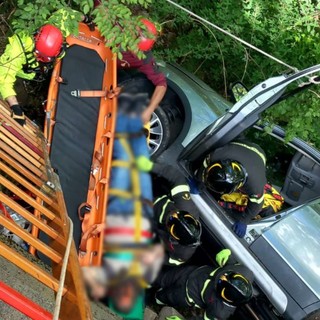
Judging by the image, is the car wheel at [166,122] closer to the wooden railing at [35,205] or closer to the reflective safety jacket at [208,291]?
the wooden railing at [35,205]

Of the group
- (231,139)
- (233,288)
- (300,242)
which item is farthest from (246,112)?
(233,288)

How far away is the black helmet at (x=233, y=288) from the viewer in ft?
8.89

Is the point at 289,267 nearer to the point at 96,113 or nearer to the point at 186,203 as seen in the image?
the point at 186,203

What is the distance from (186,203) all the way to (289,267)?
1451 mm

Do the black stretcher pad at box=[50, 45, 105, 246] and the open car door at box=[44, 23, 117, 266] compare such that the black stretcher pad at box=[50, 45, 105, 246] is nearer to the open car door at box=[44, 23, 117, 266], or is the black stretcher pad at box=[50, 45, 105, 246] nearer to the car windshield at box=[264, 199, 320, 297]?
the open car door at box=[44, 23, 117, 266]

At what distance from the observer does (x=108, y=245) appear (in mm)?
580

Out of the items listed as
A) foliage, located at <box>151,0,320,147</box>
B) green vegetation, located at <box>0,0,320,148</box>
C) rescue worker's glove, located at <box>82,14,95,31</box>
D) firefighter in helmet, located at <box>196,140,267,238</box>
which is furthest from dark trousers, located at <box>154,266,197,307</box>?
rescue worker's glove, located at <box>82,14,95,31</box>

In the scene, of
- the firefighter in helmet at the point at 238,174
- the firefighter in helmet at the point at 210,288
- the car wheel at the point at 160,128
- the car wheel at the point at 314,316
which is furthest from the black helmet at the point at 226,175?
the car wheel at the point at 314,316

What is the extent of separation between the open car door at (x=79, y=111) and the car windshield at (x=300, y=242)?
67.3 inches

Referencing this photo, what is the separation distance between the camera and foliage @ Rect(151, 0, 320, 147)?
194 inches

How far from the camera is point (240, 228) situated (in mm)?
4055

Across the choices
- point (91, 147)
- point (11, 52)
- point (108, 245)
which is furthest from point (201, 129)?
point (108, 245)

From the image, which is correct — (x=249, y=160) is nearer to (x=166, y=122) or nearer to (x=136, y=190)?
(x=166, y=122)

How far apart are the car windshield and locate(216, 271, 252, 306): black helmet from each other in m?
1.25
